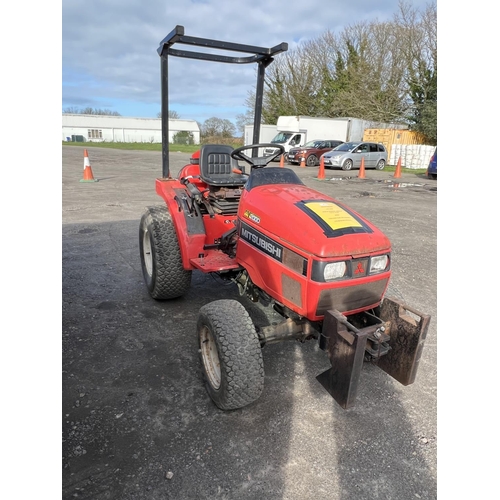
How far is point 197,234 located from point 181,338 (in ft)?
2.83

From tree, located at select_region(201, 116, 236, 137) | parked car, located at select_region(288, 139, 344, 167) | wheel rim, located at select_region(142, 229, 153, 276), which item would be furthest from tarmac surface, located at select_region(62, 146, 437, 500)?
tree, located at select_region(201, 116, 236, 137)

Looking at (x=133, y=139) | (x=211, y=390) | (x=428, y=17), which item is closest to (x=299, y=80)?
(x=428, y=17)

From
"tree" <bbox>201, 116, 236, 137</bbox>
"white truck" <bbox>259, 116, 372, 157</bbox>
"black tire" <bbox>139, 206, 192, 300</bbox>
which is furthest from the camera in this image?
"tree" <bbox>201, 116, 236, 137</bbox>

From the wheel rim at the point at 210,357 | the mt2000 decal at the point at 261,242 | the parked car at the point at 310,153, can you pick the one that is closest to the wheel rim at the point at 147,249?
the mt2000 decal at the point at 261,242

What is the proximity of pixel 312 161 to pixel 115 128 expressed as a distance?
54.6 metres

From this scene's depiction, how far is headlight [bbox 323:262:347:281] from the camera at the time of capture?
2.20 meters

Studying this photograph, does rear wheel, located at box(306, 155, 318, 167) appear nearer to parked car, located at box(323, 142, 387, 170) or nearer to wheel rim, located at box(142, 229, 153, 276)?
parked car, located at box(323, 142, 387, 170)

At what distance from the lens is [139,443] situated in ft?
6.93

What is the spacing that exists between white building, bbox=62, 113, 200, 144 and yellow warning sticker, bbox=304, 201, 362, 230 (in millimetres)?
61965

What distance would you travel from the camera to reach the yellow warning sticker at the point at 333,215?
93.0 inches

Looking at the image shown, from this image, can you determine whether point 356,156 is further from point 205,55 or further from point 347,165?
point 205,55

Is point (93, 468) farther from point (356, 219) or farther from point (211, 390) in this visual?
point (356, 219)

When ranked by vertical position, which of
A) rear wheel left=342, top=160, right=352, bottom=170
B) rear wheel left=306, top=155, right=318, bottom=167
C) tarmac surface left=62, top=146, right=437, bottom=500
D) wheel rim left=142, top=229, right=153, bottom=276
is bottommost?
tarmac surface left=62, top=146, right=437, bottom=500
